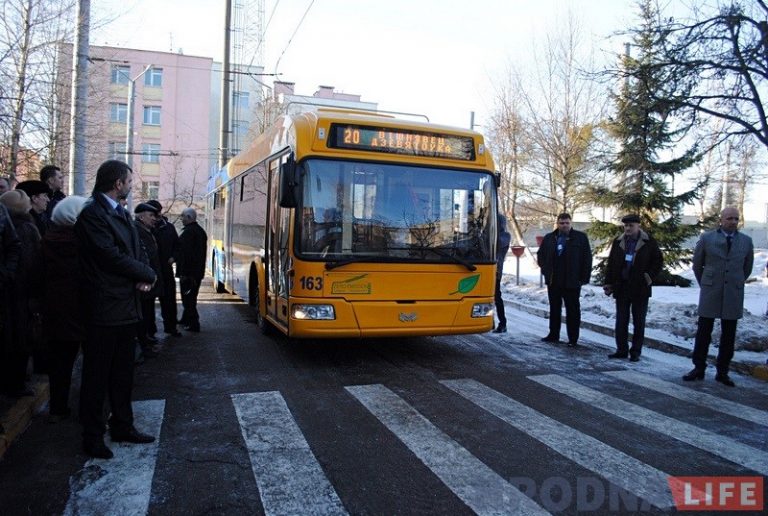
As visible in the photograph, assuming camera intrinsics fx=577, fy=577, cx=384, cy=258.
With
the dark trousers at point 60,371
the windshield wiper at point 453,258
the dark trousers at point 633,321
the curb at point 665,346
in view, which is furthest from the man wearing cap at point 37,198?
the curb at point 665,346

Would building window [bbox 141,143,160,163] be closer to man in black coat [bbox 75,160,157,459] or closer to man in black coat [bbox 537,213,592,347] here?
man in black coat [bbox 537,213,592,347]

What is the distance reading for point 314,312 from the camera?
6730 mm

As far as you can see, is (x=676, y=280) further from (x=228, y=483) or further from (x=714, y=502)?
(x=228, y=483)

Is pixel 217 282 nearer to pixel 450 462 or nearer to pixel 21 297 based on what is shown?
pixel 21 297

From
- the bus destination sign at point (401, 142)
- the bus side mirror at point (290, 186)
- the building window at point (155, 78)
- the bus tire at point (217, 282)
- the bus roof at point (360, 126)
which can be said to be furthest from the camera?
the building window at point (155, 78)

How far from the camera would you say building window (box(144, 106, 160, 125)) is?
158 ft

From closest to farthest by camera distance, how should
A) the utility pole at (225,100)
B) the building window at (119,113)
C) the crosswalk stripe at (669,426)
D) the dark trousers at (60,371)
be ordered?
the crosswalk stripe at (669,426) < the dark trousers at (60,371) < the utility pole at (225,100) < the building window at (119,113)

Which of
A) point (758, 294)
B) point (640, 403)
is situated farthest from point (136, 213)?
point (758, 294)

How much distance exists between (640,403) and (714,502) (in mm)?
2298

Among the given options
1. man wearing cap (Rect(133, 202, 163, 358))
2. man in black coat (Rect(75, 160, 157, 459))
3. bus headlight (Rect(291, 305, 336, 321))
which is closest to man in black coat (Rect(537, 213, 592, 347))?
bus headlight (Rect(291, 305, 336, 321))

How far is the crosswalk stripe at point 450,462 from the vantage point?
11.6ft

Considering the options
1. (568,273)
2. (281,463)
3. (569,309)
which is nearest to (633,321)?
(569,309)

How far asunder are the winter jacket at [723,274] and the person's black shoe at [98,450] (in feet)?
21.5

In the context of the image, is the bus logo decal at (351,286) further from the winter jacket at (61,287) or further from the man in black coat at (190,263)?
the man in black coat at (190,263)
